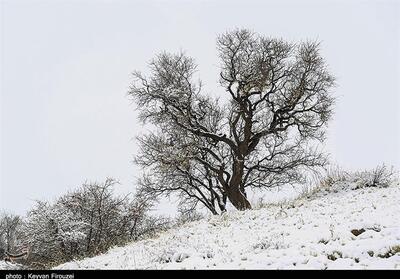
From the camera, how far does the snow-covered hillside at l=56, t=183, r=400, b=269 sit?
8469 millimetres

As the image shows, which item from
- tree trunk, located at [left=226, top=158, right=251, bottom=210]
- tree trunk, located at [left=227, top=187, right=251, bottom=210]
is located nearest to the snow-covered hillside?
tree trunk, located at [left=227, top=187, right=251, bottom=210]

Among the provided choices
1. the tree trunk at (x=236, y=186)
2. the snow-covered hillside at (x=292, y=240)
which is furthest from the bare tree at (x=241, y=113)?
the snow-covered hillside at (x=292, y=240)

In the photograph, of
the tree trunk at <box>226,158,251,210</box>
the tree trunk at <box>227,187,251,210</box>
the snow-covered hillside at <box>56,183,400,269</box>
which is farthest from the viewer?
the tree trunk at <box>226,158,251,210</box>

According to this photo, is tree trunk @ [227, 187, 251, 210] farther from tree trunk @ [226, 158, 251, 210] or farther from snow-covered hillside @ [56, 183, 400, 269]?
snow-covered hillside @ [56, 183, 400, 269]

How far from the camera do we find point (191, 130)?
20.9 meters

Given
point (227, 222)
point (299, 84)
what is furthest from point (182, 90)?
point (227, 222)

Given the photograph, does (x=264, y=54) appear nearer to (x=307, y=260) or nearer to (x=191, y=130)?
(x=191, y=130)

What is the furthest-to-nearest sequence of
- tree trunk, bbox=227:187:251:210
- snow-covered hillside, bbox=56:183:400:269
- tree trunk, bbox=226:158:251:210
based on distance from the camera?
tree trunk, bbox=226:158:251:210
tree trunk, bbox=227:187:251:210
snow-covered hillside, bbox=56:183:400:269

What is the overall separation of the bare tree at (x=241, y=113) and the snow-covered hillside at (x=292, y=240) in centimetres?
541

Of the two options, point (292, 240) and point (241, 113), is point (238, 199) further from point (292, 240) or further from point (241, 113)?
point (292, 240)

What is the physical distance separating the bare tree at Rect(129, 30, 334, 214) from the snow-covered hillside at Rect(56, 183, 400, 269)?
5.41 metres

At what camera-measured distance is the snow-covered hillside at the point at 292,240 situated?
333 inches

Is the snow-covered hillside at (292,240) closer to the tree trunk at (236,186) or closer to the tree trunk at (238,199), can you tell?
the tree trunk at (238,199)
